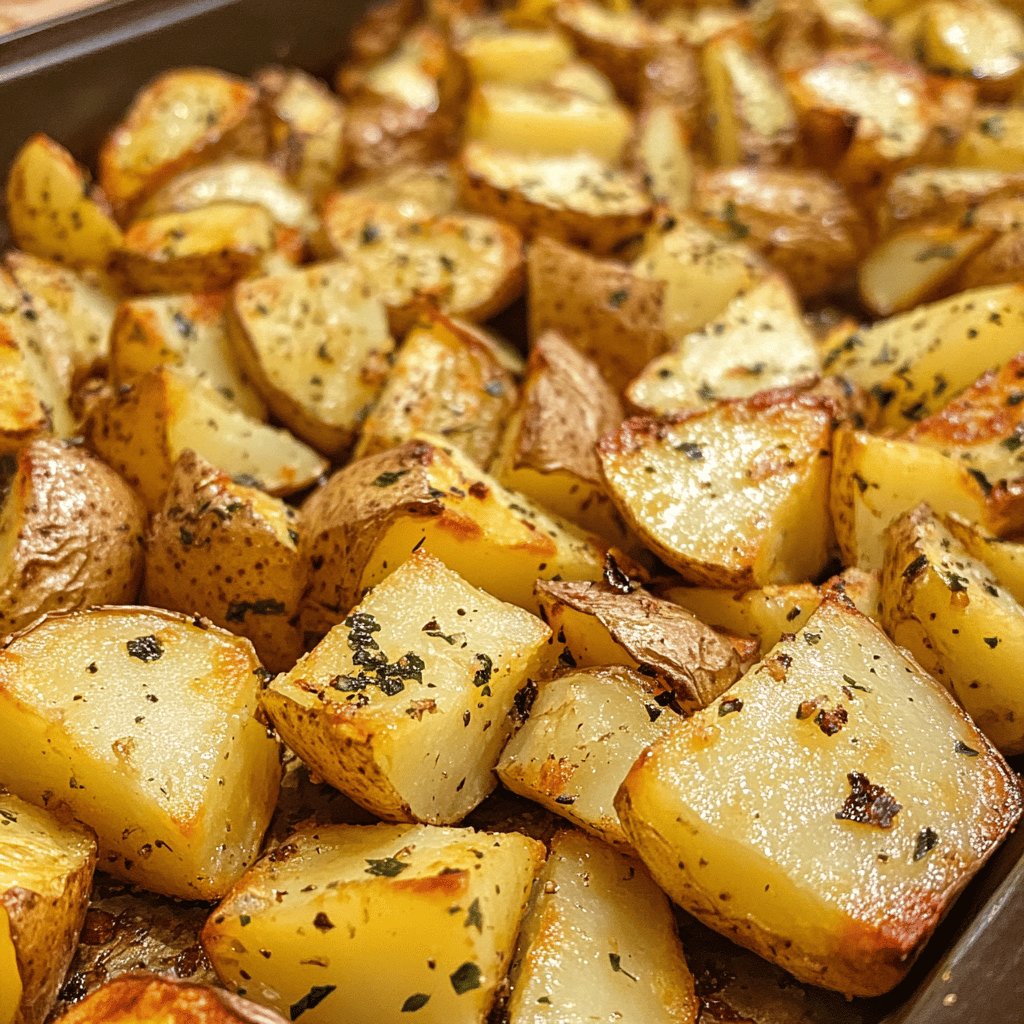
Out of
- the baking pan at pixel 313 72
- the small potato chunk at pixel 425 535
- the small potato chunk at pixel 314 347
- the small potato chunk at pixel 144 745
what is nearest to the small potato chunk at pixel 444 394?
the small potato chunk at pixel 314 347

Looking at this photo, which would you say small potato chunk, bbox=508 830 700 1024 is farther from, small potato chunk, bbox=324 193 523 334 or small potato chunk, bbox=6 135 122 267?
small potato chunk, bbox=6 135 122 267

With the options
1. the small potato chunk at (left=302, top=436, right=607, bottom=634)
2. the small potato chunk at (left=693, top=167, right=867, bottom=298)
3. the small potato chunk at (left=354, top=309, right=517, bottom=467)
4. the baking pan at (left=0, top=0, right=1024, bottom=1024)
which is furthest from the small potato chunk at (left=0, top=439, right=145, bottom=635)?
the small potato chunk at (left=693, top=167, right=867, bottom=298)

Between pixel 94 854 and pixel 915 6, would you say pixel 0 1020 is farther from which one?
pixel 915 6

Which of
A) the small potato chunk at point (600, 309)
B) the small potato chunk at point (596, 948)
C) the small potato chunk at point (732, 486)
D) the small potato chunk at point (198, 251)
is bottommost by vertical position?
the small potato chunk at point (596, 948)

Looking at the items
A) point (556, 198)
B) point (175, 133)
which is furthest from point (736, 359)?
point (175, 133)

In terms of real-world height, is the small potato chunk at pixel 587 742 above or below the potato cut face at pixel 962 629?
above

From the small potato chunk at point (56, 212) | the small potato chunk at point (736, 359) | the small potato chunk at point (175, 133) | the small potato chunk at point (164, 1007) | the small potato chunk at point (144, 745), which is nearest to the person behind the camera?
the small potato chunk at point (164, 1007)

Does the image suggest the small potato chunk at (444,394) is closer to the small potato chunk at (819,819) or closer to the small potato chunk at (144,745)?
the small potato chunk at (144,745)
